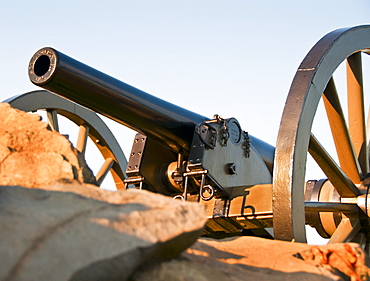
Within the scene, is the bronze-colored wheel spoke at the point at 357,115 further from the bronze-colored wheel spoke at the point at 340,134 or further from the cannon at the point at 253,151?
the bronze-colored wheel spoke at the point at 340,134

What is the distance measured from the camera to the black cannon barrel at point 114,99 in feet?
12.1

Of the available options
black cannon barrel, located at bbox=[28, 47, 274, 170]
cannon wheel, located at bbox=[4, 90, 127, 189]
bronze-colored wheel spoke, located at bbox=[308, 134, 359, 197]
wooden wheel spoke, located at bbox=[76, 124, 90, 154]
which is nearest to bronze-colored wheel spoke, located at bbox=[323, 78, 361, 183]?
bronze-colored wheel spoke, located at bbox=[308, 134, 359, 197]

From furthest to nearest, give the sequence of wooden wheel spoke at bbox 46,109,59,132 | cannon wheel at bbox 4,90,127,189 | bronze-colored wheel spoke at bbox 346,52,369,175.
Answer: wooden wheel spoke at bbox 46,109,59,132, cannon wheel at bbox 4,90,127,189, bronze-colored wheel spoke at bbox 346,52,369,175

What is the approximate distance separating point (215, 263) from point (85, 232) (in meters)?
0.60

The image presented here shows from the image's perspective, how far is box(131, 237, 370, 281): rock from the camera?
1780 millimetres

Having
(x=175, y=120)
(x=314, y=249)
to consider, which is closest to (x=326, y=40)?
(x=175, y=120)

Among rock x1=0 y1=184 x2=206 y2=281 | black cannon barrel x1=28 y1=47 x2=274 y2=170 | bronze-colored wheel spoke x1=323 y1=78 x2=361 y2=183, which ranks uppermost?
bronze-colored wheel spoke x1=323 y1=78 x2=361 y2=183

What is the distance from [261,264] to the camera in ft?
6.93

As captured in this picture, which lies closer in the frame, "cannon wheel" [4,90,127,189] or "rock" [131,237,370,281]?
"rock" [131,237,370,281]

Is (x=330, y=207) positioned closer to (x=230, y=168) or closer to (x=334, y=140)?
(x=334, y=140)

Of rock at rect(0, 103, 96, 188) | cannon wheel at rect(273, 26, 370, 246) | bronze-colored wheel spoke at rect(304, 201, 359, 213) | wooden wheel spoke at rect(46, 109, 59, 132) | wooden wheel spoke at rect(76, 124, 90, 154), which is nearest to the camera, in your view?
rock at rect(0, 103, 96, 188)

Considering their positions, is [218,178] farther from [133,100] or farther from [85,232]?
[85,232]

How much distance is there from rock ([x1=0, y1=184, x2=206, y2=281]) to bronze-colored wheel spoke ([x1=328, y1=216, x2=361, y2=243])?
2.86 m

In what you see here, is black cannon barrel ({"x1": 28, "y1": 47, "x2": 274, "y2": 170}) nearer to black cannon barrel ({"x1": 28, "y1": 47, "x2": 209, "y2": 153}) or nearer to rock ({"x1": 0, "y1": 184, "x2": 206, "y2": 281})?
black cannon barrel ({"x1": 28, "y1": 47, "x2": 209, "y2": 153})
